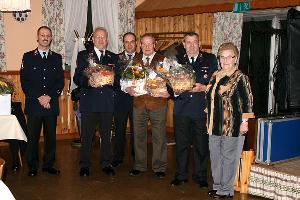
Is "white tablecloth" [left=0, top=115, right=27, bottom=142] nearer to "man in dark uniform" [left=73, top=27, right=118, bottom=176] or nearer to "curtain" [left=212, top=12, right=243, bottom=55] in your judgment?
"man in dark uniform" [left=73, top=27, right=118, bottom=176]

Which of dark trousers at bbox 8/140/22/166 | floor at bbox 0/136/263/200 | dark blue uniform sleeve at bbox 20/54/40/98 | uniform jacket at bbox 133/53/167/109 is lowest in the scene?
floor at bbox 0/136/263/200

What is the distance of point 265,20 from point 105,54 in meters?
4.17

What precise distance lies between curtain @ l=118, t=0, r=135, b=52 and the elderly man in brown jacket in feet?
11.1

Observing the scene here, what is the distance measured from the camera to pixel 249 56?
8383mm

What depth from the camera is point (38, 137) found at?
529 cm

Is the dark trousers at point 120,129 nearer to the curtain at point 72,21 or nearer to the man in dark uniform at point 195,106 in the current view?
the man in dark uniform at point 195,106

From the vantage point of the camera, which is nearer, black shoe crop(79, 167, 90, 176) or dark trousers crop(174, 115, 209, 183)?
dark trousers crop(174, 115, 209, 183)

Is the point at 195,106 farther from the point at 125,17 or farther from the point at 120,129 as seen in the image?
the point at 125,17

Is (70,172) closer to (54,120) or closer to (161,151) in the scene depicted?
(54,120)

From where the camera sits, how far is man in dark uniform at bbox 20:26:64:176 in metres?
5.16

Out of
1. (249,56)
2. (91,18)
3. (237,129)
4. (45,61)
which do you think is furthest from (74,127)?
(237,129)

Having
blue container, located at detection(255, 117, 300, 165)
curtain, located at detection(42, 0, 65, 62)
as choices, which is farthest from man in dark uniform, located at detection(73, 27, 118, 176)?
curtain, located at detection(42, 0, 65, 62)

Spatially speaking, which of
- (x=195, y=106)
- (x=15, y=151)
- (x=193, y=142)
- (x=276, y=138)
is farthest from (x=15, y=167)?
(x=276, y=138)

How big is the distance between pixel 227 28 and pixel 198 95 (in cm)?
332
